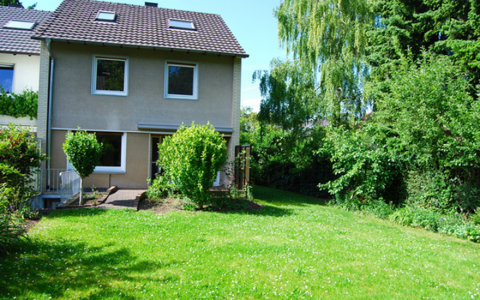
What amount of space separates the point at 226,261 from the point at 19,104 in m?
12.6

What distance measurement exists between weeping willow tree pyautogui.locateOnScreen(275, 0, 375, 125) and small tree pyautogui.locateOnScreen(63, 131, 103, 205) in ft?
34.4

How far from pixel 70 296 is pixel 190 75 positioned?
38.3ft

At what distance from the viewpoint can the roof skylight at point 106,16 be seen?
604 inches

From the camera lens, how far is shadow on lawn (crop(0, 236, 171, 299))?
451cm

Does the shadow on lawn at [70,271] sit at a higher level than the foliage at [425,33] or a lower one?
lower

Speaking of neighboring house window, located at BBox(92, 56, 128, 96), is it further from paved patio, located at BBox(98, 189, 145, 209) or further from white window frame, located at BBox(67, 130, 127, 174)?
paved patio, located at BBox(98, 189, 145, 209)

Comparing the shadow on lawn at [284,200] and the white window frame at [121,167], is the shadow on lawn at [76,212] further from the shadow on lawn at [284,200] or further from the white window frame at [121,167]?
the shadow on lawn at [284,200]

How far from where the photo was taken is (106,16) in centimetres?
1565

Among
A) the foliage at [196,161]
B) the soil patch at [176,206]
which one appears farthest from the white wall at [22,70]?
the foliage at [196,161]

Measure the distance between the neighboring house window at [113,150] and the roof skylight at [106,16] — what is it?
5281 mm

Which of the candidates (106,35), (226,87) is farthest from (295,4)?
(106,35)

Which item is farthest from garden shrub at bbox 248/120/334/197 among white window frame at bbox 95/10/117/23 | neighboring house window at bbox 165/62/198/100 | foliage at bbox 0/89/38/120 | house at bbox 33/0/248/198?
foliage at bbox 0/89/38/120

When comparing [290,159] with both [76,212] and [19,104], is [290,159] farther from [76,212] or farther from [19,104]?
[19,104]

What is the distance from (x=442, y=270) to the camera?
20.2 feet
